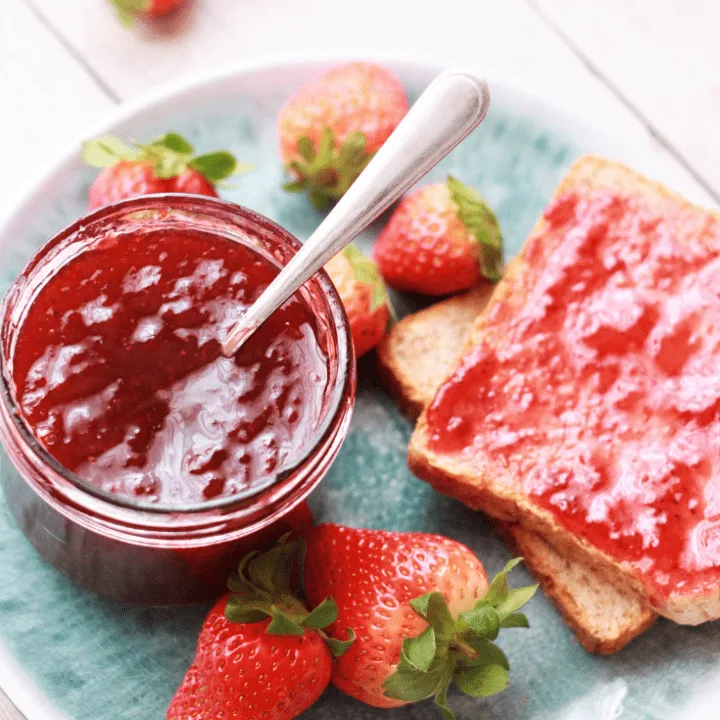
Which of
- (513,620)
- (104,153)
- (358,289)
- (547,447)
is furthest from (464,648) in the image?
(104,153)

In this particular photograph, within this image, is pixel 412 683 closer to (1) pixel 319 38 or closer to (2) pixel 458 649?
(2) pixel 458 649

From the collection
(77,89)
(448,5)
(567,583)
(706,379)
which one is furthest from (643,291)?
(77,89)

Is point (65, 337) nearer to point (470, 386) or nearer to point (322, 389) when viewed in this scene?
point (322, 389)

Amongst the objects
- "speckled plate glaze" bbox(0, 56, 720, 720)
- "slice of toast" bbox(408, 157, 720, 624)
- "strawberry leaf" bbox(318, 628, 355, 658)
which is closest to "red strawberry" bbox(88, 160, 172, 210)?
"speckled plate glaze" bbox(0, 56, 720, 720)

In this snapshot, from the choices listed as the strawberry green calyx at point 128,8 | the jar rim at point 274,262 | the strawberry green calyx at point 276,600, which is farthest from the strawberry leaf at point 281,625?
the strawberry green calyx at point 128,8

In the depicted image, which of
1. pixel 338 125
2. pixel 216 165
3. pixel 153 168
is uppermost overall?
pixel 153 168

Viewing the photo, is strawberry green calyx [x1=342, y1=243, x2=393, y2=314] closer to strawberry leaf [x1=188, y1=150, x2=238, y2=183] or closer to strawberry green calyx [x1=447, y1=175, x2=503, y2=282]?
strawberry green calyx [x1=447, y1=175, x2=503, y2=282]
